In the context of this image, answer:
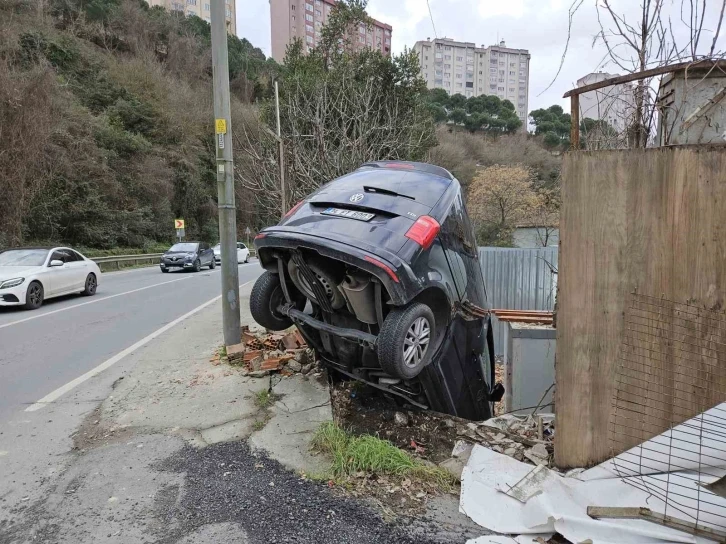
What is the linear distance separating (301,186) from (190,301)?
13.2ft

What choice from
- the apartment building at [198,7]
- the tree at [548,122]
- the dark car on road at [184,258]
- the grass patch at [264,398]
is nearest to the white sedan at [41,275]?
the grass patch at [264,398]

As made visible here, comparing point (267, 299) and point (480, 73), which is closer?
point (267, 299)

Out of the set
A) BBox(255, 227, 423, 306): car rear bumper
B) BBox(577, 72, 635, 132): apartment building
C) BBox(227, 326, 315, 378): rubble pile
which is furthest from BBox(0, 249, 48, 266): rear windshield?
BBox(577, 72, 635, 132): apartment building

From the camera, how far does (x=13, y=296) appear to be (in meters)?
10.3

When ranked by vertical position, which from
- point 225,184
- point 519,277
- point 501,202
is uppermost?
point 501,202

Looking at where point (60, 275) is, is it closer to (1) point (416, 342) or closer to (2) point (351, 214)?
(2) point (351, 214)

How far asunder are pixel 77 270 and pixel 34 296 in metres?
1.88

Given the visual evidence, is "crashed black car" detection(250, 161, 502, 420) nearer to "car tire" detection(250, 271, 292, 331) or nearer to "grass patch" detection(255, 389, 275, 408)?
"car tire" detection(250, 271, 292, 331)

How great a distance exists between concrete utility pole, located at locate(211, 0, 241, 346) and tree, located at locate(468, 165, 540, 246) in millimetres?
22314

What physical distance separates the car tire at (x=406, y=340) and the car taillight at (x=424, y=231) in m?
0.41

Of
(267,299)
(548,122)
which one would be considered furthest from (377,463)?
(548,122)

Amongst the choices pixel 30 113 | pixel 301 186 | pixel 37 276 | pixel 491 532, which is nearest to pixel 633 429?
pixel 491 532

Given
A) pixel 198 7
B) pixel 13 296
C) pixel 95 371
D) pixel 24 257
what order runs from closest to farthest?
pixel 95 371
pixel 13 296
pixel 24 257
pixel 198 7

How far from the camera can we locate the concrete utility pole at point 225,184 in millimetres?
5926
